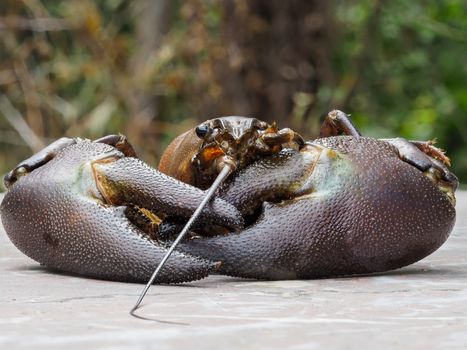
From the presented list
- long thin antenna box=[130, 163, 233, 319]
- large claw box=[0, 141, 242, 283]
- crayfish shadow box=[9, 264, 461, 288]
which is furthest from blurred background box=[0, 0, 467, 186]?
long thin antenna box=[130, 163, 233, 319]

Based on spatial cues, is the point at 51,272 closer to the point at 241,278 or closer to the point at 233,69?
the point at 241,278

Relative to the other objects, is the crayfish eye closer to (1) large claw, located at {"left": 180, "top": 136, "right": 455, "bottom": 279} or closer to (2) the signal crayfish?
(2) the signal crayfish

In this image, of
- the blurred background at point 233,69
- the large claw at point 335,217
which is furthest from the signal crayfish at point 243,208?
the blurred background at point 233,69

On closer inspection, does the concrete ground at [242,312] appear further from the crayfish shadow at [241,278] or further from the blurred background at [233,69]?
the blurred background at [233,69]

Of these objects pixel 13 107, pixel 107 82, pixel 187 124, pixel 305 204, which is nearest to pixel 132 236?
pixel 305 204

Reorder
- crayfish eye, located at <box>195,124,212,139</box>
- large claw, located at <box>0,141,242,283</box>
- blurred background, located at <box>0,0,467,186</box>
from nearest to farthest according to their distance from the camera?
large claw, located at <box>0,141,242,283</box> < crayfish eye, located at <box>195,124,212,139</box> < blurred background, located at <box>0,0,467,186</box>

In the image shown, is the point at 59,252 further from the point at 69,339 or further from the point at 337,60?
the point at 337,60
